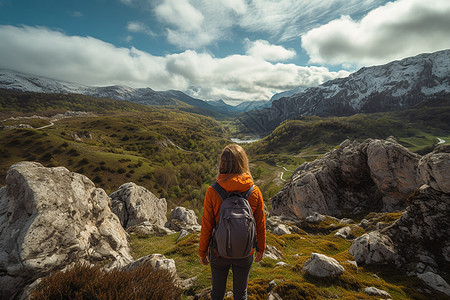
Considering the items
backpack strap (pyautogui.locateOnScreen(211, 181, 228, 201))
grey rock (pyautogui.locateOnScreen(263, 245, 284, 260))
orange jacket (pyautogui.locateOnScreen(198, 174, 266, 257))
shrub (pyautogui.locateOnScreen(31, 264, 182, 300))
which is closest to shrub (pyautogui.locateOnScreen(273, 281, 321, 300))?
shrub (pyautogui.locateOnScreen(31, 264, 182, 300))

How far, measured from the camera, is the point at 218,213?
589cm

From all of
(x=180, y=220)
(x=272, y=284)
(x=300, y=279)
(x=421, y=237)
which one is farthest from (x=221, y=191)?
(x=180, y=220)

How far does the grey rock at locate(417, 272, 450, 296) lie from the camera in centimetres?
1227

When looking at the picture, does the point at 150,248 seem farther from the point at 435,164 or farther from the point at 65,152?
the point at 65,152

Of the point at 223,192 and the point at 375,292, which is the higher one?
the point at 223,192

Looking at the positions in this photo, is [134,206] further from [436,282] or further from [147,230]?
[436,282]

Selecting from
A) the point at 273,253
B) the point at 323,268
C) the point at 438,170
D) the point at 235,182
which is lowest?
the point at 273,253

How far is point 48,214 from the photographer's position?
10.8m

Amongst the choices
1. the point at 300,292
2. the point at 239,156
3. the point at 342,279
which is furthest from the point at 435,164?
the point at 239,156

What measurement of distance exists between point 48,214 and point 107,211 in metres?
6.45

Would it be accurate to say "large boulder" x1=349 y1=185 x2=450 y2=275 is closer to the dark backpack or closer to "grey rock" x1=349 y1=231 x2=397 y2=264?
"grey rock" x1=349 y1=231 x2=397 y2=264

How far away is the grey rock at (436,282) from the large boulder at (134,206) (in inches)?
1499

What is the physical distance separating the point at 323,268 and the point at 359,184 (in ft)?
122

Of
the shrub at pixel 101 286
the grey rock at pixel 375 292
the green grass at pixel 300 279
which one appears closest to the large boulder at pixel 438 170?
the green grass at pixel 300 279
